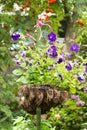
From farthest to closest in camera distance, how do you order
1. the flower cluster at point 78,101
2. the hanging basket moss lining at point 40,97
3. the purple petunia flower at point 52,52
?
the flower cluster at point 78,101, the purple petunia flower at point 52,52, the hanging basket moss lining at point 40,97

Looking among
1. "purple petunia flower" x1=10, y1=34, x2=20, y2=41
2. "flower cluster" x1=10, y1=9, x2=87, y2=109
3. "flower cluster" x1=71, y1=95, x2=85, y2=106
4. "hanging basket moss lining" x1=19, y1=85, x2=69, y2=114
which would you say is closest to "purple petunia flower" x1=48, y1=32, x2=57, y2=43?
"flower cluster" x1=10, y1=9, x2=87, y2=109

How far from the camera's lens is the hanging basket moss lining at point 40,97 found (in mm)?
3092

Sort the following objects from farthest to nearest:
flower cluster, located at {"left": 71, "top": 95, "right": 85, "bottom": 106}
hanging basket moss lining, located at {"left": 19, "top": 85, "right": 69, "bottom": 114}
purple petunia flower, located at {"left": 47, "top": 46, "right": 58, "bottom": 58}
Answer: flower cluster, located at {"left": 71, "top": 95, "right": 85, "bottom": 106} → purple petunia flower, located at {"left": 47, "top": 46, "right": 58, "bottom": 58} → hanging basket moss lining, located at {"left": 19, "top": 85, "right": 69, "bottom": 114}

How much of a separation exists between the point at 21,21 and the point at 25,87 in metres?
0.62

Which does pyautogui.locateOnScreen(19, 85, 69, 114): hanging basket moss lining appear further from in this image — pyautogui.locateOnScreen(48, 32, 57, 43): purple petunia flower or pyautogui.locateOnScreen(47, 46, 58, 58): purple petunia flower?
pyautogui.locateOnScreen(48, 32, 57, 43): purple petunia flower

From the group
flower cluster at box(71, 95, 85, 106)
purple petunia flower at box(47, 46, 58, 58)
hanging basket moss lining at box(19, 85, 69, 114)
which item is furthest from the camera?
flower cluster at box(71, 95, 85, 106)

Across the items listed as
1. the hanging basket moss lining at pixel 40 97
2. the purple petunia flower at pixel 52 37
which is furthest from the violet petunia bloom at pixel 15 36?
the hanging basket moss lining at pixel 40 97

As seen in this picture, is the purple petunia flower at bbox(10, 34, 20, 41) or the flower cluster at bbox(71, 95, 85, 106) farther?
the flower cluster at bbox(71, 95, 85, 106)

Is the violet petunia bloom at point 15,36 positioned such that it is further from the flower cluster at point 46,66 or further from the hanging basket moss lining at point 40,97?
the hanging basket moss lining at point 40,97

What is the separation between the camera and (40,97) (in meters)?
3.08

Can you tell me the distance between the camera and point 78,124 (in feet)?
15.5

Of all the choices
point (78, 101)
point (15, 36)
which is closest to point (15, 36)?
point (15, 36)

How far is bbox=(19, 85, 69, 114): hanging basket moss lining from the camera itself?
10.1 feet

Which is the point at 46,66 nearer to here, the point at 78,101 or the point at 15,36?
the point at 15,36
